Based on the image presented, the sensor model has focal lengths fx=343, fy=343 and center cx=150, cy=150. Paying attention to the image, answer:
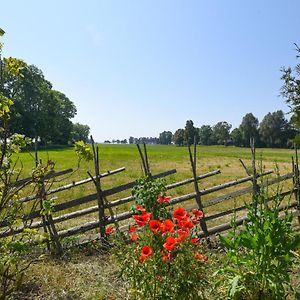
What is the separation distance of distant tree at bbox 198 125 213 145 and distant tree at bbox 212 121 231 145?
3.54 metres

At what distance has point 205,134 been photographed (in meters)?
114

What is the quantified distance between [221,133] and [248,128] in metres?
16.6

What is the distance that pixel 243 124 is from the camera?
293 ft

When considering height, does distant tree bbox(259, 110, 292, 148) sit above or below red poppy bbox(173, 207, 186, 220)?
above

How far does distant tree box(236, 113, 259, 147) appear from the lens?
86.3 m

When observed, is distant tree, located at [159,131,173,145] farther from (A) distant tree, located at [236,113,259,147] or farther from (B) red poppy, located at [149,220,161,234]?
(B) red poppy, located at [149,220,161,234]

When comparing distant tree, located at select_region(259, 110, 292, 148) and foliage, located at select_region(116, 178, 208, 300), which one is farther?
distant tree, located at select_region(259, 110, 292, 148)

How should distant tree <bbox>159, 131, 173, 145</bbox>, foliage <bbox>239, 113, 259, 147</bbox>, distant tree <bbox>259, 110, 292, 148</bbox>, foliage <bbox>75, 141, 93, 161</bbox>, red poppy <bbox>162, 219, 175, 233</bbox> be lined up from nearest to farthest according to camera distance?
red poppy <bbox>162, 219, 175, 233</bbox> → foliage <bbox>75, 141, 93, 161</bbox> → distant tree <bbox>259, 110, 292, 148</bbox> → foliage <bbox>239, 113, 259, 147</bbox> → distant tree <bbox>159, 131, 173, 145</bbox>

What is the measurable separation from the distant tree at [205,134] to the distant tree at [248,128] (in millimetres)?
23002

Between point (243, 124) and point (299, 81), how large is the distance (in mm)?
76113

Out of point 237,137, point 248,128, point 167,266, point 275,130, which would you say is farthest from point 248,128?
point 167,266

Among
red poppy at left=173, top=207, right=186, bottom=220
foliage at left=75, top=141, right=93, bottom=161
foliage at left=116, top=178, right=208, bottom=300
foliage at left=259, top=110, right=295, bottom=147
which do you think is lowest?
foliage at left=116, top=178, right=208, bottom=300

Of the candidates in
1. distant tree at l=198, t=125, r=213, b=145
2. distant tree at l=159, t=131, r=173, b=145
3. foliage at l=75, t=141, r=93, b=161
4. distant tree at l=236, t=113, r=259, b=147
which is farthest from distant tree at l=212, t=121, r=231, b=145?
foliage at l=75, t=141, r=93, b=161

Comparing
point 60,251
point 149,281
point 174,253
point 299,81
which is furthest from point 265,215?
point 299,81
